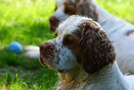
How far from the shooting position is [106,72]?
3320 millimetres

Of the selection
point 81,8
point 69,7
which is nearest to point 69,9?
point 69,7

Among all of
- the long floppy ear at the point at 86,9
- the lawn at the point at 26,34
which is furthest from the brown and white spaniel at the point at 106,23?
the lawn at the point at 26,34

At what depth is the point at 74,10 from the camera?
621 centimetres

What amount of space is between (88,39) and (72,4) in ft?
10.2

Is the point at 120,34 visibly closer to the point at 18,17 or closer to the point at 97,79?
the point at 97,79

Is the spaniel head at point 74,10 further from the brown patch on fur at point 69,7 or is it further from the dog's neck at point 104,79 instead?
the dog's neck at point 104,79

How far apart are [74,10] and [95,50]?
315 cm

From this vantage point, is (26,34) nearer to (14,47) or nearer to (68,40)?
(14,47)

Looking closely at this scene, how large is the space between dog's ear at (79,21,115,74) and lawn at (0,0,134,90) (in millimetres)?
1184

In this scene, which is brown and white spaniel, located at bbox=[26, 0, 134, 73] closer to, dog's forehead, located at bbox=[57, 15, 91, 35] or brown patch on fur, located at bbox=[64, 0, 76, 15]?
brown patch on fur, located at bbox=[64, 0, 76, 15]

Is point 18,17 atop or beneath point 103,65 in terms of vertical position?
atop

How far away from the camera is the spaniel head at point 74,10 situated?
6.15 metres

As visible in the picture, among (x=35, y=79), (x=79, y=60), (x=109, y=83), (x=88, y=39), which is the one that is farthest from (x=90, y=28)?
(x=35, y=79)

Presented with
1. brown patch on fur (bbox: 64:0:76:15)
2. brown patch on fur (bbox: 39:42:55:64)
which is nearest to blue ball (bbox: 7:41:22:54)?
brown patch on fur (bbox: 64:0:76:15)
